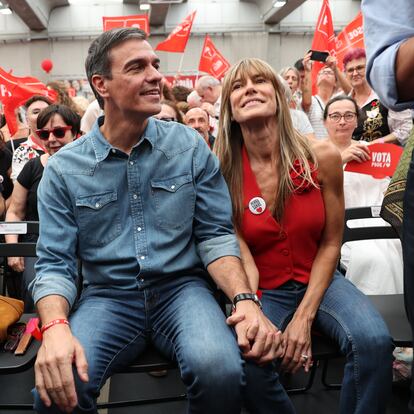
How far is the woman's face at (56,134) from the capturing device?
3307mm

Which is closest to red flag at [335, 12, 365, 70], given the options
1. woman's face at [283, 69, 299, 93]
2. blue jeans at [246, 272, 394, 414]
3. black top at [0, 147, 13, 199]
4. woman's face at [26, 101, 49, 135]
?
woman's face at [283, 69, 299, 93]

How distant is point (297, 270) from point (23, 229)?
1.37 metres

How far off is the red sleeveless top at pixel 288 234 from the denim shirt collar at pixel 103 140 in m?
0.47

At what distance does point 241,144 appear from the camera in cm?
235

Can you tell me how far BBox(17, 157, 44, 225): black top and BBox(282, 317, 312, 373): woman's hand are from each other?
201 cm

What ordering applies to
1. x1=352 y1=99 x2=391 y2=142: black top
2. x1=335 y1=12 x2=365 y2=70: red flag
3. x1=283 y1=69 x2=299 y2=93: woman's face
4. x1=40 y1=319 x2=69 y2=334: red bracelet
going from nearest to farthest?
x1=40 y1=319 x2=69 y2=334: red bracelet
x1=352 y1=99 x2=391 y2=142: black top
x1=335 y1=12 x2=365 y2=70: red flag
x1=283 y1=69 x2=299 y2=93: woman's face

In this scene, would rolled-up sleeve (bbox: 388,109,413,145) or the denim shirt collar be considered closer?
the denim shirt collar

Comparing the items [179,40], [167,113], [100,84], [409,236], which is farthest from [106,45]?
[179,40]

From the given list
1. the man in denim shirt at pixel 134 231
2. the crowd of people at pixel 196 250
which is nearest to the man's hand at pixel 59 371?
the crowd of people at pixel 196 250

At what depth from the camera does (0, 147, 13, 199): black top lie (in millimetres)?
3820

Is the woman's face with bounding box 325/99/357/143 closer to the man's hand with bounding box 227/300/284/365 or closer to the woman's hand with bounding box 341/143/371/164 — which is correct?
the woman's hand with bounding box 341/143/371/164

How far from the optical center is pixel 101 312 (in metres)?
1.89

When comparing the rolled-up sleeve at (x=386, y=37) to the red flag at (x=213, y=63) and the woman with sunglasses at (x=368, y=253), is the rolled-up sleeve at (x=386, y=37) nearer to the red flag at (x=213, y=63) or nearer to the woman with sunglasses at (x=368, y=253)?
the woman with sunglasses at (x=368, y=253)

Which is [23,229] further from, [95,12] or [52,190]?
[95,12]
